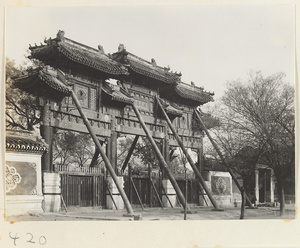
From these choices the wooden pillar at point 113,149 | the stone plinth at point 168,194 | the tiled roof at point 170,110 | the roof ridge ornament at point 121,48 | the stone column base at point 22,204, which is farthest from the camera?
the tiled roof at point 170,110

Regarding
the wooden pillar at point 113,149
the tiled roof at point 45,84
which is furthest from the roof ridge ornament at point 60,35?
the wooden pillar at point 113,149

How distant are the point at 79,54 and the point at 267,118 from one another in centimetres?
586

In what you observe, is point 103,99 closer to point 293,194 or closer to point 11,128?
point 11,128

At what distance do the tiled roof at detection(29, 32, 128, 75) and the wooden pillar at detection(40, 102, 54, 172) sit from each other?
153cm

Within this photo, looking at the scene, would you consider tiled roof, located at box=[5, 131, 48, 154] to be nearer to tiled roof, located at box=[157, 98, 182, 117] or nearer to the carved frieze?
the carved frieze

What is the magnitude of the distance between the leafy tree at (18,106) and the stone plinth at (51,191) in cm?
154

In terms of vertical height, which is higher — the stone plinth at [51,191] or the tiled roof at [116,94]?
the tiled roof at [116,94]

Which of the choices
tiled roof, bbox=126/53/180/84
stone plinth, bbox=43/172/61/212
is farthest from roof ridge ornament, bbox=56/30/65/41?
stone plinth, bbox=43/172/61/212

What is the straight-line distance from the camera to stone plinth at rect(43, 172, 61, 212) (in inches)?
441

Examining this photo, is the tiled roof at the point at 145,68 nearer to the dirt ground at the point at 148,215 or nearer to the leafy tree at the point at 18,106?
the leafy tree at the point at 18,106

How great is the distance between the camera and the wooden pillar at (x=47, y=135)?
38.1 feet
